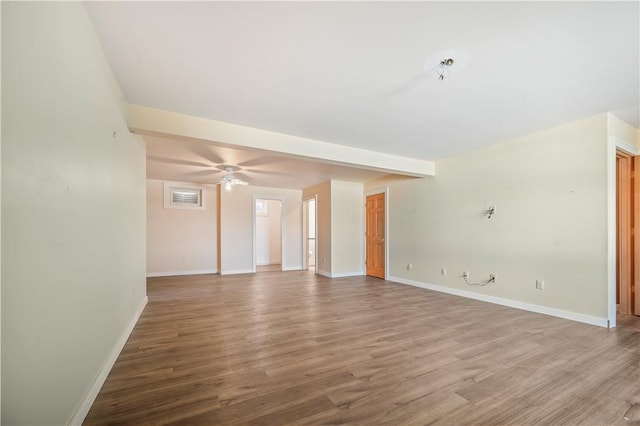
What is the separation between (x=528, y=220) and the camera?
3.79m

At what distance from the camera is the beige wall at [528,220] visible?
3.23 m

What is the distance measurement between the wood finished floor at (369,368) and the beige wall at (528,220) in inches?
19.2

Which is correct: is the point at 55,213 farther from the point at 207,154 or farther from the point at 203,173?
the point at 203,173

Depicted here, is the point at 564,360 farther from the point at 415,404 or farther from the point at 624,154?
the point at 624,154

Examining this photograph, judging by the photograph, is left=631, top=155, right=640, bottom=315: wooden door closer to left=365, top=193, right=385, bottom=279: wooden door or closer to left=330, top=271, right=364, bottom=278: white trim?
left=365, top=193, right=385, bottom=279: wooden door

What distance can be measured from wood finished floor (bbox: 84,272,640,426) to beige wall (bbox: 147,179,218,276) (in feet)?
11.0

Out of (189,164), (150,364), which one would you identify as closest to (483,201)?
(150,364)

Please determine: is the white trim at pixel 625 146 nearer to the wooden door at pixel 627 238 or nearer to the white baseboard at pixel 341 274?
the wooden door at pixel 627 238

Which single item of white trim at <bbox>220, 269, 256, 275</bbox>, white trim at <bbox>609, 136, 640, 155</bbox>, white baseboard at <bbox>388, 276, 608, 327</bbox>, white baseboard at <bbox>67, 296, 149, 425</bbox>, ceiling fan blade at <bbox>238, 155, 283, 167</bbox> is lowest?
white trim at <bbox>220, 269, 256, 275</bbox>

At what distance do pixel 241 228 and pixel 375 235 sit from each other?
3.62 meters

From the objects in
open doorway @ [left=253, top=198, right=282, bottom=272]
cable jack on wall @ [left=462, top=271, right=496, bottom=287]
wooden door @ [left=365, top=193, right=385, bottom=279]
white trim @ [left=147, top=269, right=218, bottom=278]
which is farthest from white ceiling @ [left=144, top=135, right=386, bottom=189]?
cable jack on wall @ [left=462, top=271, right=496, bottom=287]

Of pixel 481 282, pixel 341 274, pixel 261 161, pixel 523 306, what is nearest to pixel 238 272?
pixel 341 274

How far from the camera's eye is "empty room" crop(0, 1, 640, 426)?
1304 millimetres

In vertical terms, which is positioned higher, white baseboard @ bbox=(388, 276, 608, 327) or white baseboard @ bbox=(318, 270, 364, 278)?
white baseboard @ bbox=(388, 276, 608, 327)
